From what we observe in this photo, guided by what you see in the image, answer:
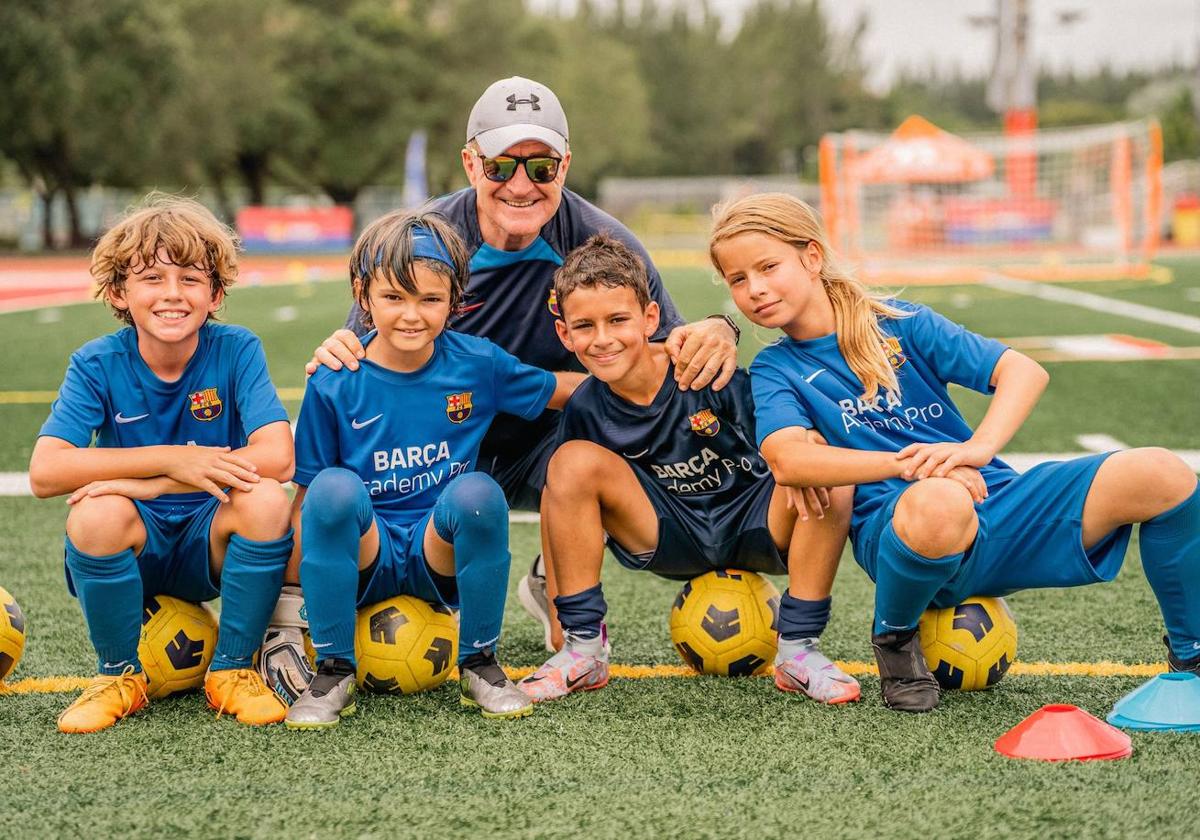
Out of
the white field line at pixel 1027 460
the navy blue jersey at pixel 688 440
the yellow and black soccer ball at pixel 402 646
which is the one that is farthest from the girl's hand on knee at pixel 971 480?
the white field line at pixel 1027 460

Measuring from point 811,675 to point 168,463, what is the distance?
178cm

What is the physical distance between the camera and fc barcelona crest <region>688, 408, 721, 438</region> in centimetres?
378

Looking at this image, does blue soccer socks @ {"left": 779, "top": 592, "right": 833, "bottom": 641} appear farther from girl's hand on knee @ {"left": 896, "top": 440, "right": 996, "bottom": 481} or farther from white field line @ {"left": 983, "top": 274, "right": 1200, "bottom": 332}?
white field line @ {"left": 983, "top": 274, "right": 1200, "bottom": 332}

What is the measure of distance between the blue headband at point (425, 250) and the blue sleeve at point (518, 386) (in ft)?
1.04

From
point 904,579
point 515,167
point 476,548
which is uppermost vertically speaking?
point 515,167

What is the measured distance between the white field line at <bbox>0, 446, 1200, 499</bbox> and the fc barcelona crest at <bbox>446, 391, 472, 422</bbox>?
2.14 metres

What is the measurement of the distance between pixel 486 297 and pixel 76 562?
5.15 ft

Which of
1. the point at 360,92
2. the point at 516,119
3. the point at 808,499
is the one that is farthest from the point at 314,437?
the point at 360,92

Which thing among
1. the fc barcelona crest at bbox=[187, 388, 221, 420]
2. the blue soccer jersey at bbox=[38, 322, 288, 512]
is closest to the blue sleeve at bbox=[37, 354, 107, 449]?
the blue soccer jersey at bbox=[38, 322, 288, 512]

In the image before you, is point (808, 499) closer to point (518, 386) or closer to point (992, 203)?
point (518, 386)

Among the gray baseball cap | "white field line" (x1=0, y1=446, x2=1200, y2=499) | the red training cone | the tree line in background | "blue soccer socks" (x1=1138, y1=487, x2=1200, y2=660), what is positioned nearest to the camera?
the red training cone

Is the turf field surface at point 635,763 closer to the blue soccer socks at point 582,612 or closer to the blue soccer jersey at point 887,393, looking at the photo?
the blue soccer socks at point 582,612

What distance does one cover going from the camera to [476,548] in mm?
3383

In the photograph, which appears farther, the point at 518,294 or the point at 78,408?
the point at 518,294
